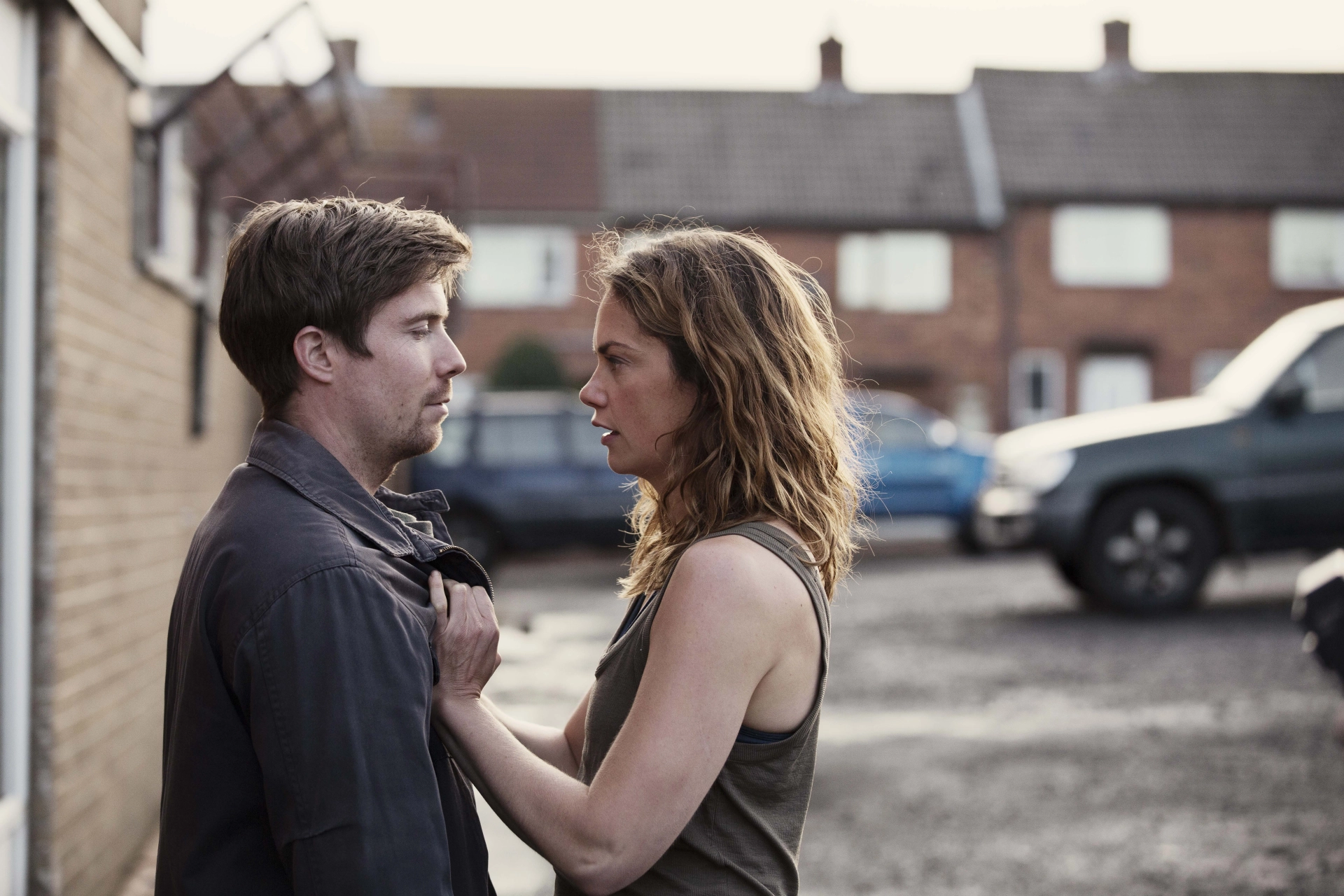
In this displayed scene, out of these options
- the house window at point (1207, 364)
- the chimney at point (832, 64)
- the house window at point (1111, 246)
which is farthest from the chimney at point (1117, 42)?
the house window at point (1207, 364)

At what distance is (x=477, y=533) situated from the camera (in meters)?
15.7

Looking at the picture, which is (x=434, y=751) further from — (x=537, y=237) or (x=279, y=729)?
(x=537, y=237)

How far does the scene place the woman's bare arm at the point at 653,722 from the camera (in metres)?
1.86

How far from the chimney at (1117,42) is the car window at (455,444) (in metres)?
20.6

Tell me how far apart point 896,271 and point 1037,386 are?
384cm

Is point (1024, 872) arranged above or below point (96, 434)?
below

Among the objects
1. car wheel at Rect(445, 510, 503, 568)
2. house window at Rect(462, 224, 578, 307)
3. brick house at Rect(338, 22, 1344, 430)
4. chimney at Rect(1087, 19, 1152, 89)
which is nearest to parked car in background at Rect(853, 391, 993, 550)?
car wheel at Rect(445, 510, 503, 568)

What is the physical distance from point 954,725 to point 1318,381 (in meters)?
4.69

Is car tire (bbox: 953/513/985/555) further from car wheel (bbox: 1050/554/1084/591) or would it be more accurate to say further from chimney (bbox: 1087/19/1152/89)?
chimney (bbox: 1087/19/1152/89)

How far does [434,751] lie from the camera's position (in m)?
1.93

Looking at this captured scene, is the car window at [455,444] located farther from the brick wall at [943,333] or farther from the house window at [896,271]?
the house window at [896,271]

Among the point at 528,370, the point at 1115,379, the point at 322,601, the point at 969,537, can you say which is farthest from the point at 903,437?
the point at 322,601

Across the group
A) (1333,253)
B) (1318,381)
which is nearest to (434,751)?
(1318,381)

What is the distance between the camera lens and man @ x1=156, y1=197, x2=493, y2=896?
163 centimetres
